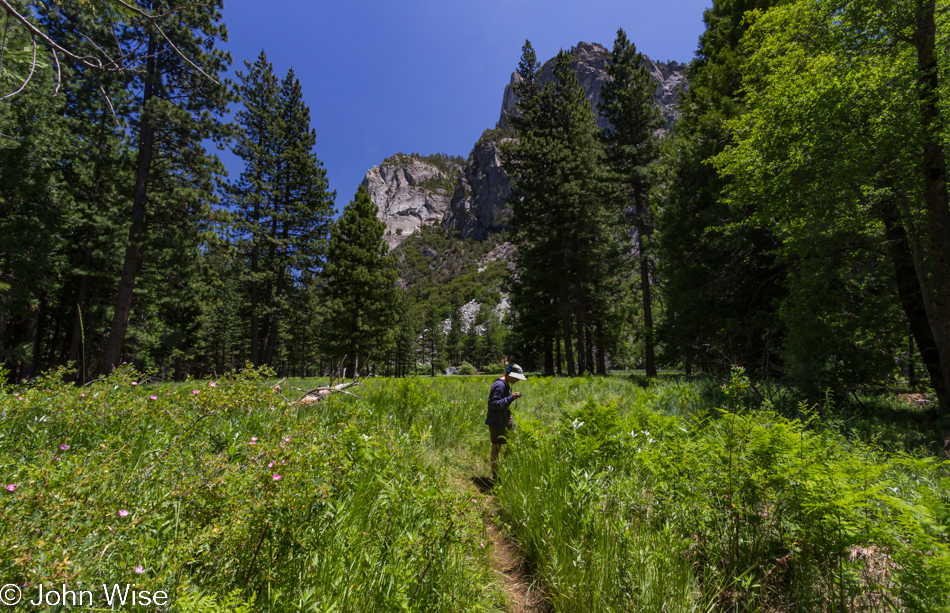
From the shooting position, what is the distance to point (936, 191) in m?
6.76

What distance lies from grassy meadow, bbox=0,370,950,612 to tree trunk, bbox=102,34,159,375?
32.1 ft

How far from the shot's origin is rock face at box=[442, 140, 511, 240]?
16812 centimetres

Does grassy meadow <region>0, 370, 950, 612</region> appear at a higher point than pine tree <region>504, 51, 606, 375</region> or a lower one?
lower

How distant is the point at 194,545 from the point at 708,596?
123 inches

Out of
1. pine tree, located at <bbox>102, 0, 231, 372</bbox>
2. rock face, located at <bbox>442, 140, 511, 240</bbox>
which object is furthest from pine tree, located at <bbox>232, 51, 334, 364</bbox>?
rock face, located at <bbox>442, 140, 511, 240</bbox>

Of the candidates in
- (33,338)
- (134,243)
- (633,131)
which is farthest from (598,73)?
(33,338)

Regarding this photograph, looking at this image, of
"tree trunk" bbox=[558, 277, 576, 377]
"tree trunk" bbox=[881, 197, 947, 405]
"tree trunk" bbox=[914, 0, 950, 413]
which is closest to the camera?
"tree trunk" bbox=[914, 0, 950, 413]

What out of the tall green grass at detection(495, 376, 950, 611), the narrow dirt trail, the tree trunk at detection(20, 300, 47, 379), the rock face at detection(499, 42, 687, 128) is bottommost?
the narrow dirt trail

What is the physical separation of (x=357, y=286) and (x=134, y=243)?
10.8m

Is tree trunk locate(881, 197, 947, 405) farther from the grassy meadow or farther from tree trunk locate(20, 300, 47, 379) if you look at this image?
tree trunk locate(20, 300, 47, 379)

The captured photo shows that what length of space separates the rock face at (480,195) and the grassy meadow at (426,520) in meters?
160

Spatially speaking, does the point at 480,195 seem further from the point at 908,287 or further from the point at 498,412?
the point at 498,412

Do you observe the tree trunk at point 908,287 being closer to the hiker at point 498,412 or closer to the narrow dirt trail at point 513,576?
the hiker at point 498,412

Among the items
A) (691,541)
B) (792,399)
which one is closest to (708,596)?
(691,541)
